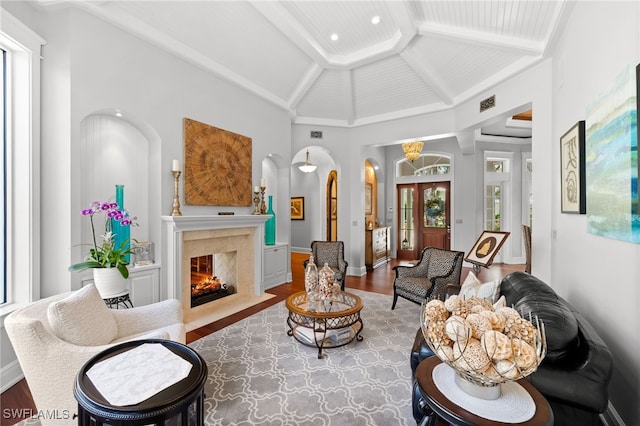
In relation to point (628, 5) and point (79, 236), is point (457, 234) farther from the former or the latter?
point (79, 236)

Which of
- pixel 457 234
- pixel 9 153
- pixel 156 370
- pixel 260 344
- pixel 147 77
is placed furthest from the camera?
pixel 457 234

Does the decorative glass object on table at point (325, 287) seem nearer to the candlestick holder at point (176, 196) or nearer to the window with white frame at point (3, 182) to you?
the candlestick holder at point (176, 196)

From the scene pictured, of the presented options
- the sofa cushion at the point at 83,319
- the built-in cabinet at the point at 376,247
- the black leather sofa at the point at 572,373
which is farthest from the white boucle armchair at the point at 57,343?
the built-in cabinet at the point at 376,247

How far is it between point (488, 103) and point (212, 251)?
459 cm

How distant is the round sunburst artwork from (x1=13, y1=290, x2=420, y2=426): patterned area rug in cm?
177

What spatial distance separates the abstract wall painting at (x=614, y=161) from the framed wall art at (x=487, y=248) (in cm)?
176

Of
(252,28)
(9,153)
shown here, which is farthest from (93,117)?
(252,28)

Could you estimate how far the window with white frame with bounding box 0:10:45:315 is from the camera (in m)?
2.44

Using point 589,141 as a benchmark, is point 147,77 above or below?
above

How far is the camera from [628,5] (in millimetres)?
1627

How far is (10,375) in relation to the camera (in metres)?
2.23

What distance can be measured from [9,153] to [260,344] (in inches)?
112

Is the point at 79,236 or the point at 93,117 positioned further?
the point at 93,117

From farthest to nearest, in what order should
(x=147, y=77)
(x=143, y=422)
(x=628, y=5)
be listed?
1. (x=147, y=77)
2. (x=628, y=5)
3. (x=143, y=422)
